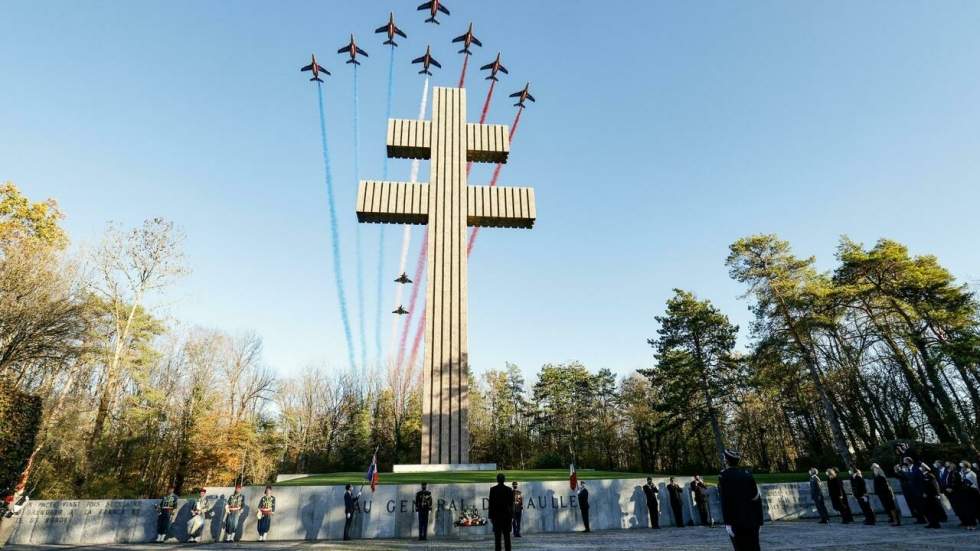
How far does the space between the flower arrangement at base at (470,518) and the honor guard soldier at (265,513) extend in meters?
4.68

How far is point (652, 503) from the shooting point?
13.1 meters

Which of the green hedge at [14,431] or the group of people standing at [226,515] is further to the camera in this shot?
the group of people standing at [226,515]

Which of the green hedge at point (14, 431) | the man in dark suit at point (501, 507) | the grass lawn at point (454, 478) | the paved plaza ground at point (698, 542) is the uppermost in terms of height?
the green hedge at point (14, 431)

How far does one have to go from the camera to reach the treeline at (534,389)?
71.8 feet

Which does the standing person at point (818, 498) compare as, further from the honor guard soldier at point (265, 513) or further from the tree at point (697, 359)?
the tree at point (697, 359)

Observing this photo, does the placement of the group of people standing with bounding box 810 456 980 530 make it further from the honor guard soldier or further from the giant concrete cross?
the honor guard soldier

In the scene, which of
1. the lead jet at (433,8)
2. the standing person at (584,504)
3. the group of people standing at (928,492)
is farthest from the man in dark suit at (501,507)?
the lead jet at (433,8)

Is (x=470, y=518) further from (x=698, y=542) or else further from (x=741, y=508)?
(x=741, y=508)

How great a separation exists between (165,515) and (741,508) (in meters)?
13.2

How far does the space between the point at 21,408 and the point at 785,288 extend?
33.8 m

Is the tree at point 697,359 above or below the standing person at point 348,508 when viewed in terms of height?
above

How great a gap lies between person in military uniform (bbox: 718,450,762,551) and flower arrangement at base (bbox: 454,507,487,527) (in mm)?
7611

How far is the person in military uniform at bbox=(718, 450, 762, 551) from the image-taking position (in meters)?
5.79

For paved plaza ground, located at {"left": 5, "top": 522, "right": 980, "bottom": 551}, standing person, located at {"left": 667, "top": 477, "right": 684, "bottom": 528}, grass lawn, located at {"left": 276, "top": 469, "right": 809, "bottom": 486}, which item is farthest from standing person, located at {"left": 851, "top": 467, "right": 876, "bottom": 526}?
grass lawn, located at {"left": 276, "top": 469, "right": 809, "bottom": 486}
